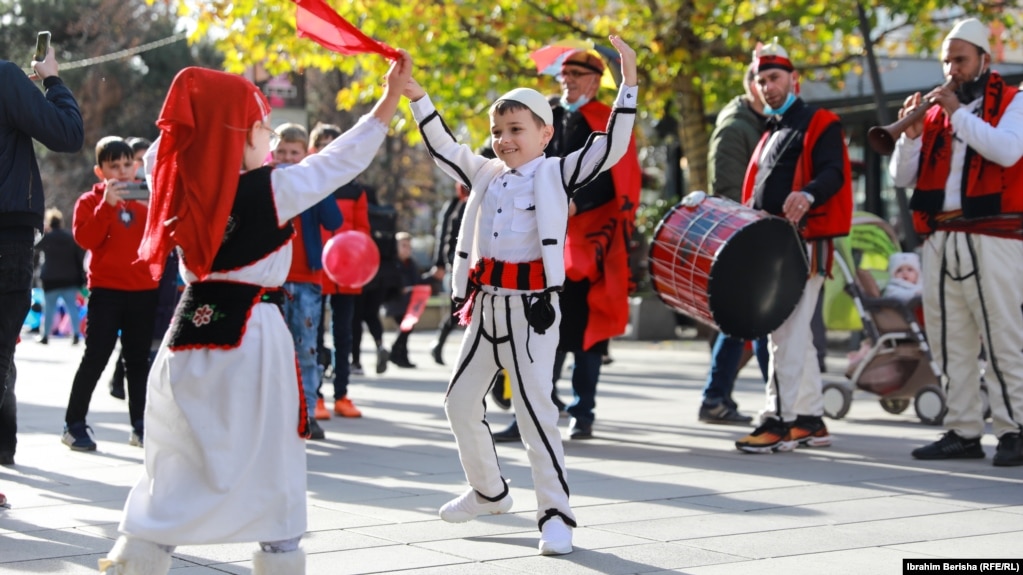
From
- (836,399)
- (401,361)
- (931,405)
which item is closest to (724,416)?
(836,399)

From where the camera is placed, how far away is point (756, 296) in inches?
308

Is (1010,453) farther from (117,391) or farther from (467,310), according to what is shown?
(117,391)

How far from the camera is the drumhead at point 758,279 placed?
7.73 meters

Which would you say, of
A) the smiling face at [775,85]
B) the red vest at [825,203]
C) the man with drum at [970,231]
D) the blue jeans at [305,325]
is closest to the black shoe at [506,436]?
the blue jeans at [305,325]

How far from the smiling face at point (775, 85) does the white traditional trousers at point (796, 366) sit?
39.1 inches

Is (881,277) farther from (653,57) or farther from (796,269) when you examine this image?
(653,57)

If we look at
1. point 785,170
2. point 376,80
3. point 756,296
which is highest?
point 376,80

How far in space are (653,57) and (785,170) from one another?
9.25m

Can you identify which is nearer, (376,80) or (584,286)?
(584,286)

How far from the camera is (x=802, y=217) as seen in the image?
788 centimetres

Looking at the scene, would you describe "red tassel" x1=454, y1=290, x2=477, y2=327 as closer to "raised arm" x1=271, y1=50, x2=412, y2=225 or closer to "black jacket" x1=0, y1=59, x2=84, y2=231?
"raised arm" x1=271, y1=50, x2=412, y2=225

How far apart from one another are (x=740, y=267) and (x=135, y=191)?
3227mm

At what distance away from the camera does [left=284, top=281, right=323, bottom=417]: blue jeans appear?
8.91 meters

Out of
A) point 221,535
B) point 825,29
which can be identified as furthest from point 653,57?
point 221,535
